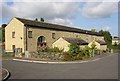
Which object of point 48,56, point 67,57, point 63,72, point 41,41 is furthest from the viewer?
point 41,41

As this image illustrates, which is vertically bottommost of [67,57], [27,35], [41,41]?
[67,57]

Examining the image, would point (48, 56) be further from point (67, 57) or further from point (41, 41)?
point (41, 41)

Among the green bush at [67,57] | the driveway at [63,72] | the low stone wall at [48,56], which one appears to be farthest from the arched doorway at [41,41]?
the driveway at [63,72]

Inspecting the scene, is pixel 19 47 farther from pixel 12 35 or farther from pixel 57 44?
pixel 57 44

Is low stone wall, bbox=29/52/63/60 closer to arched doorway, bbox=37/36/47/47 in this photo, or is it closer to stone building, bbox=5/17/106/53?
stone building, bbox=5/17/106/53

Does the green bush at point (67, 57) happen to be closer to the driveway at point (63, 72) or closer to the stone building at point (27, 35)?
the driveway at point (63, 72)

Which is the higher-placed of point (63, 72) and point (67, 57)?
point (67, 57)

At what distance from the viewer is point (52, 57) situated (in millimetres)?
30109

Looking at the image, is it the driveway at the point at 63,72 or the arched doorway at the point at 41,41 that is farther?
the arched doorway at the point at 41,41

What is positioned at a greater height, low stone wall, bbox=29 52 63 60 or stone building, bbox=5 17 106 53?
stone building, bbox=5 17 106 53

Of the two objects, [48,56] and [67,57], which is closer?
[67,57]

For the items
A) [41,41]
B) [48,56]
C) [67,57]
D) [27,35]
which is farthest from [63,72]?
[41,41]

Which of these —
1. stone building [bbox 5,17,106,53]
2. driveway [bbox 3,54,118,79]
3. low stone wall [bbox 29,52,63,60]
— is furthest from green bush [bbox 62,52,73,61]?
stone building [bbox 5,17,106,53]

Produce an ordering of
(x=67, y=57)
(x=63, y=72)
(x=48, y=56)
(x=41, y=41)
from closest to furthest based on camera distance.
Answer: (x=63, y=72)
(x=67, y=57)
(x=48, y=56)
(x=41, y=41)
